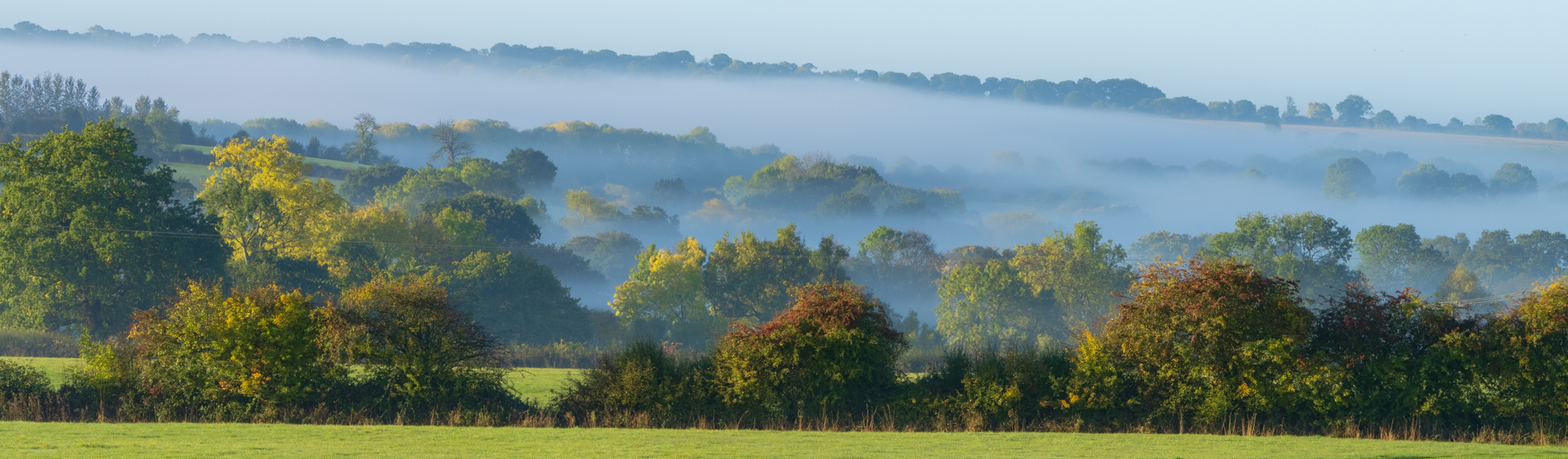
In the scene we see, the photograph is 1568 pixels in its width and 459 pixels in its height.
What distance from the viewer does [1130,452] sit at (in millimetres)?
23562

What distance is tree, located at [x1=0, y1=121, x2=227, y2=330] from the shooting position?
6656cm

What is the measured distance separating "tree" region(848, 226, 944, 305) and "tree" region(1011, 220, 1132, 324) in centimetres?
4043

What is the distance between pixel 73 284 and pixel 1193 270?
63.0m

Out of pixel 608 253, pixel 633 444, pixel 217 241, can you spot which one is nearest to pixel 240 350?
pixel 633 444

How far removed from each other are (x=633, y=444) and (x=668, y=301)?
3213 inches

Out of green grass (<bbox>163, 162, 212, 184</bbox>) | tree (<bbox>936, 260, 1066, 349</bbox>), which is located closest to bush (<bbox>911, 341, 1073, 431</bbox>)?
tree (<bbox>936, 260, 1066, 349</bbox>)

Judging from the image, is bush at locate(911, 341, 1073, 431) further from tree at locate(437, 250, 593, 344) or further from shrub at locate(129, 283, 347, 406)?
tree at locate(437, 250, 593, 344)

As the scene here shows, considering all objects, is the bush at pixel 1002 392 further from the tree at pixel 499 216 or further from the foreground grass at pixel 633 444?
the tree at pixel 499 216

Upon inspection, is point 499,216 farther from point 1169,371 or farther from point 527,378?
point 1169,371

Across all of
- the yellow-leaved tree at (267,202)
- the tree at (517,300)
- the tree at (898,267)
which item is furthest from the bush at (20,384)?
the tree at (898,267)

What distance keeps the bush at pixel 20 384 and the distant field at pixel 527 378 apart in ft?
9.85

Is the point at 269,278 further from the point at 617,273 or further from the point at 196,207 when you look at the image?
the point at 617,273

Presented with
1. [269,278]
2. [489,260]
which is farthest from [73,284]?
[489,260]

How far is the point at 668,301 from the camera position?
346 feet
